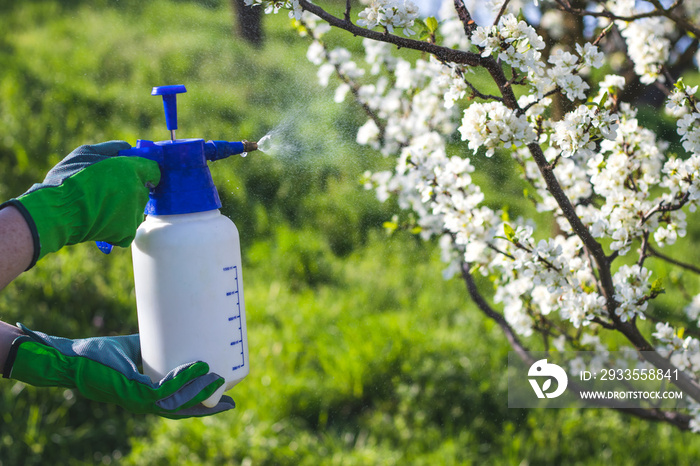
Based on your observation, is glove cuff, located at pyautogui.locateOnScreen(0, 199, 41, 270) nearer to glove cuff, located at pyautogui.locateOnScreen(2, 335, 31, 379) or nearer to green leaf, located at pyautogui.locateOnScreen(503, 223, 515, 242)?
glove cuff, located at pyautogui.locateOnScreen(2, 335, 31, 379)

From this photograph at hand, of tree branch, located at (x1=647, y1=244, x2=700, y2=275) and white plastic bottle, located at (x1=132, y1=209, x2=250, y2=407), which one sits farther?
tree branch, located at (x1=647, y1=244, x2=700, y2=275)

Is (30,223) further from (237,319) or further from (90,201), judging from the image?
(237,319)

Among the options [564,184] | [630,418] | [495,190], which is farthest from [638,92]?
[495,190]

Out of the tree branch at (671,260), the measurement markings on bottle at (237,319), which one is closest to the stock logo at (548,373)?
the tree branch at (671,260)

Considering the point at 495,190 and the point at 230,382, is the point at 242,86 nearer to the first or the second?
the point at 495,190

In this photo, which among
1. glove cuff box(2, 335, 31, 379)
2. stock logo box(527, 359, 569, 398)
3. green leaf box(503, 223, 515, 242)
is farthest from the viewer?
stock logo box(527, 359, 569, 398)

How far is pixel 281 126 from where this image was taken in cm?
239

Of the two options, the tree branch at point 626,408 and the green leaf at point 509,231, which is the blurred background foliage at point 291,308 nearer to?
the tree branch at point 626,408

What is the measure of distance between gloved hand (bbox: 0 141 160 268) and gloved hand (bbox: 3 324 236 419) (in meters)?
0.33

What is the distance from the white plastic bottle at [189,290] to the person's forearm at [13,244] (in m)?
0.25

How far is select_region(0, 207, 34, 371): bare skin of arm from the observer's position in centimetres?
123

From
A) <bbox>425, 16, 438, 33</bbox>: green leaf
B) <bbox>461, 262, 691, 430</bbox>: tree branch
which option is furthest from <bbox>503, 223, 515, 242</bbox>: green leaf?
<bbox>461, 262, 691, 430</bbox>: tree branch

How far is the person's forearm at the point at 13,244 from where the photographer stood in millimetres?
1232

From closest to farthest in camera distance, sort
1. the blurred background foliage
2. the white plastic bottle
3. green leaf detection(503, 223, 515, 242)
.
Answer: the white plastic bottle
green leaf detection(503, 223, 515, 242)
the blurred background foliage
